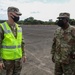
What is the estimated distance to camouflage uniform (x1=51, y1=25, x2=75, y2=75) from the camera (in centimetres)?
708

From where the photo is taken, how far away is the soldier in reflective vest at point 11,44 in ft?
23.0

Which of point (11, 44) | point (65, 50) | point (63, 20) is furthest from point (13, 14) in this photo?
point (65, 50)

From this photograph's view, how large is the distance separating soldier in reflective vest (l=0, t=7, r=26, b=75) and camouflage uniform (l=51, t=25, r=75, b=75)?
0.84 m

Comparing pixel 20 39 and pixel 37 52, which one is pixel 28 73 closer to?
pixel 20 39

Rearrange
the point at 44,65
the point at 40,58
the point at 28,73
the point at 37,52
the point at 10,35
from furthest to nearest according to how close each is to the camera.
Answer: the point at 37,52 < the point at 40,58 < the point at 44,65 < the point at 28,73 < the point at 10,35

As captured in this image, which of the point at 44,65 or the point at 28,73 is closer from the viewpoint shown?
the point at 28,73

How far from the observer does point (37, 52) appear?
15.1 m

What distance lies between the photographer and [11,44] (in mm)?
7023

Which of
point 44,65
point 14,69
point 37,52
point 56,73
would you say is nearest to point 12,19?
point 14,69

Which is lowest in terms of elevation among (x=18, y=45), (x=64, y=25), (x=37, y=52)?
(x=37, y=52)

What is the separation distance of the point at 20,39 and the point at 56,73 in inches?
43.7

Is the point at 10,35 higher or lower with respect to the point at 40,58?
higher

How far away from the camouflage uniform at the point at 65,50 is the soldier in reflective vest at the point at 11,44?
84 cm

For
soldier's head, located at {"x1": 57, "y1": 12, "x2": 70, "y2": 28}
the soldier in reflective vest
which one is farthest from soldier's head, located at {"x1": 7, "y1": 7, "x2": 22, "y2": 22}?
soldier's head, located at {"x1": 57, "y1": 12, "x2": 70, "y2": 28}
